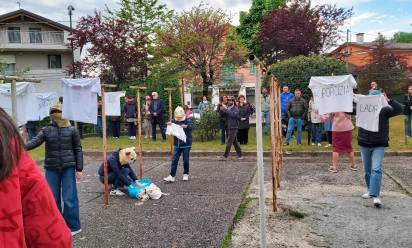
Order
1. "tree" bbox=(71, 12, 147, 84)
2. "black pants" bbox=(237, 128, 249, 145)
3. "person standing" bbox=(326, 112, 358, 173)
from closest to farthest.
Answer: "person standing" bbox=(326, 112, 358, 173), "black pants" bbox=(237, 128, 249, 145), "tree" bbox=(71, 12, 147, 84)

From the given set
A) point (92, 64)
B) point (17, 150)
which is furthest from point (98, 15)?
point (17, 150)

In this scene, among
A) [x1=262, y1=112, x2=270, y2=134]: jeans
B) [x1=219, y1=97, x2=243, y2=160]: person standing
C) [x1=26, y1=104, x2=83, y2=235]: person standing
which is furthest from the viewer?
[x1=262, y1=112, x2=270, y2=134]: jeans

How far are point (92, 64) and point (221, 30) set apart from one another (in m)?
7.67

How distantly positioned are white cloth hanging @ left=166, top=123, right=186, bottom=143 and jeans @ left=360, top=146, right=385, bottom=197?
3.67m

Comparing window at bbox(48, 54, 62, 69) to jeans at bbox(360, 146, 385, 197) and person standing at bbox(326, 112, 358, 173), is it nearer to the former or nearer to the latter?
person standing at bbox(326, 112, 358, 173)

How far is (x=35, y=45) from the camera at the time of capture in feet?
126

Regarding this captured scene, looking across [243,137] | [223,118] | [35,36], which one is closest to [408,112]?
[243,137]

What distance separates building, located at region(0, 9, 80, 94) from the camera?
3766 centimetres

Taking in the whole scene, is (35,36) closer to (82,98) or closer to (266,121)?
(266,121)

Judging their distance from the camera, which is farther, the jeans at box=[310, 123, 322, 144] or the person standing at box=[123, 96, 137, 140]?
the person standing at box=[123, 96, 137, 140]

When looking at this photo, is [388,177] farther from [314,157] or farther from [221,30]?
[221,30]

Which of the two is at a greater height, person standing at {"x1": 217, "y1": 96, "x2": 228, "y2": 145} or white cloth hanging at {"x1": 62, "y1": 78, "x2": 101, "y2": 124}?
white cloth hanging at {"x1": 62, "y1": 78, "x2": 101, "y2": 124}

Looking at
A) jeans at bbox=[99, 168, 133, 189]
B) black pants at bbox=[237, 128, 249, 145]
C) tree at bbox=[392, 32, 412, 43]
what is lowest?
jeans at bbox=[99, 168, 133, 189]

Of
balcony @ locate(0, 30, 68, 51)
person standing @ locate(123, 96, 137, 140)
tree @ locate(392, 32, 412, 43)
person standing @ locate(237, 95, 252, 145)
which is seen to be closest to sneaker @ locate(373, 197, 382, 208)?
person standing @ locate(237, 95, 252, 145)
